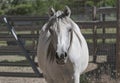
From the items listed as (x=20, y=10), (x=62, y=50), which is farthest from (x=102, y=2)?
(x=62, y=50)

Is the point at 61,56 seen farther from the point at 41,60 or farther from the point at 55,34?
the point at 41,60

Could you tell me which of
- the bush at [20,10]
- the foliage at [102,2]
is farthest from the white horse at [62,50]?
the bush at [20,10]

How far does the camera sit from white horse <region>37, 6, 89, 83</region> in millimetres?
4805

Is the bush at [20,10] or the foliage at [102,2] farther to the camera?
the bush at [20,10]

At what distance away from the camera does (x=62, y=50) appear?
15.3ft

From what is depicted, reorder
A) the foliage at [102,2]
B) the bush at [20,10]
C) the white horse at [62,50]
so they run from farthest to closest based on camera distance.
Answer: the bush at [20,10] → the foliage at [102,2] → the white horse at [62,50]

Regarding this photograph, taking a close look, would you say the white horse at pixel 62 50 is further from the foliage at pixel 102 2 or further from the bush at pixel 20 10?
the bush at pixel 20 10

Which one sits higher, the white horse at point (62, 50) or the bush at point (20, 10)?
the white horse at point (62, 50)

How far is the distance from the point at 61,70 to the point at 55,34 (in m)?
0.85

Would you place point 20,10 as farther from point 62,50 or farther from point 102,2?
point 62,50

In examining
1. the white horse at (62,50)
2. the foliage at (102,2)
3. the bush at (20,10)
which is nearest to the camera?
the white horse at (62,50)

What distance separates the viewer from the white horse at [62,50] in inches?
189

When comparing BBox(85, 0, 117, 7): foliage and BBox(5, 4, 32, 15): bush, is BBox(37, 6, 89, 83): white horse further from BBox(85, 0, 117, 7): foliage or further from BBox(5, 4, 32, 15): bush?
BBox(5, 4, 32, 15): bush

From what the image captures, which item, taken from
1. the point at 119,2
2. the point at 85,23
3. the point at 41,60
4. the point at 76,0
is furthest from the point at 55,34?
the point at 76,0
